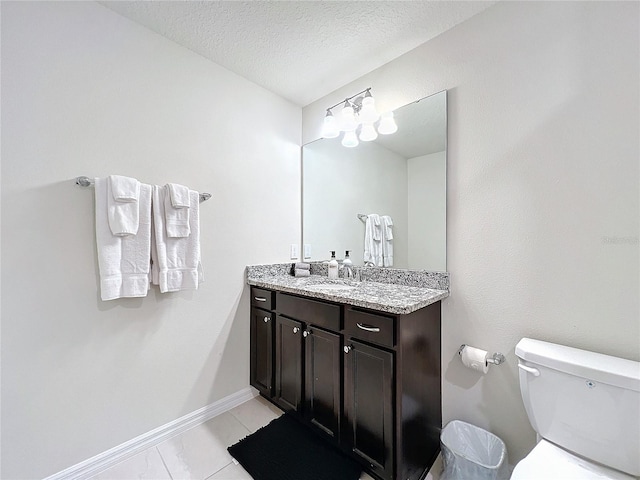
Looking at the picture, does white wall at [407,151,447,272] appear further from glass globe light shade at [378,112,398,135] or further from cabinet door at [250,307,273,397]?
cabinet door at [250,307,273,397]

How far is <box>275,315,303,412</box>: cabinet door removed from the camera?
1.68 meters

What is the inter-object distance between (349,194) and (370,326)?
1179 millimetres

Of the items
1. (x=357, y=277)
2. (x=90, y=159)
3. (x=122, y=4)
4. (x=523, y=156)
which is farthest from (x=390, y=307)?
(x=122, y=4)

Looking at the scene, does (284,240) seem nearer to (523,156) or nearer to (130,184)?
(130,184)

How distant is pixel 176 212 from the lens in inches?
61.9

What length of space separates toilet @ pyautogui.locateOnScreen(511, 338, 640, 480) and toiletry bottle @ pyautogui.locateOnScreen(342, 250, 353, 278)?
1.13m

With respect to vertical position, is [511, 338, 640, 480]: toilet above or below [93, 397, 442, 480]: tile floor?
above

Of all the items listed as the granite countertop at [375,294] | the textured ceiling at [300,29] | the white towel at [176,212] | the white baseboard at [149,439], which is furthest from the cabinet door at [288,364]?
the textured ceiling at [300,29]

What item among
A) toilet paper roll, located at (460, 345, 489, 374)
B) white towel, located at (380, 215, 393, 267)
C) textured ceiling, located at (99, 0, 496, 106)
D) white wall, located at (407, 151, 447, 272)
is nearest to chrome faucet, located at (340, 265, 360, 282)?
white towel, located at (380, 215, 393, 267)

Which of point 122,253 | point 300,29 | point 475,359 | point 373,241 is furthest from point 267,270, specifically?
point 300,29

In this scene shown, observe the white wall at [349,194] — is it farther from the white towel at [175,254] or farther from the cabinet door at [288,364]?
the white towel at [175,254]

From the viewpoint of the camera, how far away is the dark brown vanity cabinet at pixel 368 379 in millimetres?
1236

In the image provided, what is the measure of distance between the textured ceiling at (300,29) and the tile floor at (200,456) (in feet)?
7.99

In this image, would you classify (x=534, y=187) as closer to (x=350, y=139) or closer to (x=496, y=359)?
(x=496, y=359)
